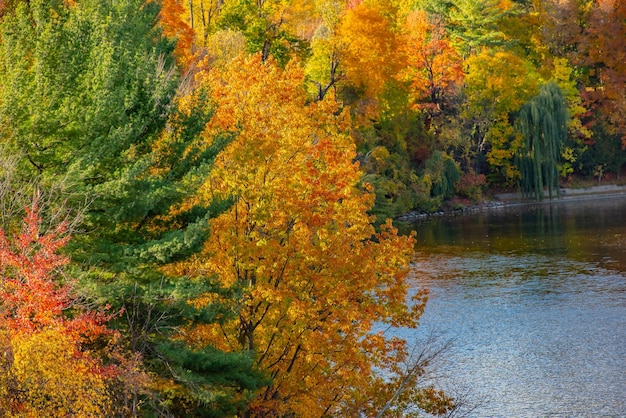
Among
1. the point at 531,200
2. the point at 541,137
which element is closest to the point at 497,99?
the point at 541,137

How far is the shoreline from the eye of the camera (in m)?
66.1

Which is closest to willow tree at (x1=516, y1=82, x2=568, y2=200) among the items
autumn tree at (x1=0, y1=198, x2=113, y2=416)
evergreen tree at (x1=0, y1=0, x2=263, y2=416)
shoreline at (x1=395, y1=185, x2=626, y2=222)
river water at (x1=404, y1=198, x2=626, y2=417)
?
shoreline at (x1=395, y1=185, x2=626, y2=222)

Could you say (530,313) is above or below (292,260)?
below

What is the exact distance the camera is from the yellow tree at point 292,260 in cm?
2248

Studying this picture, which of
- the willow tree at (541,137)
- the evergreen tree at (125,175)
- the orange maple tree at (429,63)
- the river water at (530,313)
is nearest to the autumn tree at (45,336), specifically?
the evergreen tree at (125,175)

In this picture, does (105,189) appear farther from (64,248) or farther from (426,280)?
(426,280)

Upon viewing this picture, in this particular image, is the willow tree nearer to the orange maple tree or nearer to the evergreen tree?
the orange maple tree

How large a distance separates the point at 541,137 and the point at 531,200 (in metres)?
4.93

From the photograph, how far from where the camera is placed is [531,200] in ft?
229

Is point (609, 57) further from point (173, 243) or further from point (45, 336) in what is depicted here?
point (45, 336)

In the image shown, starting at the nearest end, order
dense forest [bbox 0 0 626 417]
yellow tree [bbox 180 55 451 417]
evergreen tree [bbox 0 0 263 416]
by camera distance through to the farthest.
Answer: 1. dense forest [bbox 0 0 626 417]
2. evergreen tree [bbox 0 0 263 416]
3. yellow tree [bbox 180 55 451 417]

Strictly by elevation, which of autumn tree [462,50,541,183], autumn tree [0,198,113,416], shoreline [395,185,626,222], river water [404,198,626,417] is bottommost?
river water [404,198,626,417]

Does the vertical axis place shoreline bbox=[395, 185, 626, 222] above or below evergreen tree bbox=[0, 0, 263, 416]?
below

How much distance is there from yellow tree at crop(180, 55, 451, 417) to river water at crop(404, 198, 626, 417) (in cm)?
448
